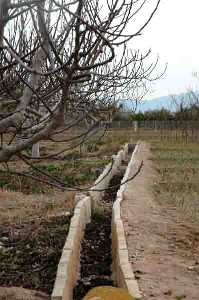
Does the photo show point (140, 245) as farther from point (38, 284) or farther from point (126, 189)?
point (126, 189)

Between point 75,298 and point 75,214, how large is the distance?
237cm

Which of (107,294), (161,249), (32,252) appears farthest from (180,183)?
(107,294)

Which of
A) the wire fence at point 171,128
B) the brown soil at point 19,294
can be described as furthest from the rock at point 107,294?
the wire fence at point 171,128

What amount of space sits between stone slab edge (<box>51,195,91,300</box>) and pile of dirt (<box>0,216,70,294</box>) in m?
0.20

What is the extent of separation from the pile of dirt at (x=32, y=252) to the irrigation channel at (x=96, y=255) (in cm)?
34

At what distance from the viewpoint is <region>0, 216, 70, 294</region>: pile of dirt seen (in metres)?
5.77

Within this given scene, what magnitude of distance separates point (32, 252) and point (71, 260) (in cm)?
98

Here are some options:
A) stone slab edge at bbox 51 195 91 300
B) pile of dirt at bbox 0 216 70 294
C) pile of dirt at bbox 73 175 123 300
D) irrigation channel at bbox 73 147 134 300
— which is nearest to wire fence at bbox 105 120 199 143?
irrigation channel at bbox 73 147 134 300

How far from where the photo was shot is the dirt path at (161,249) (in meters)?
5.28

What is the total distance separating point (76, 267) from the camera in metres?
6.41

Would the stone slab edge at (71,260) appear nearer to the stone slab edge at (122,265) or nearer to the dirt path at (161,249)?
the stone slab edge at (122,265)

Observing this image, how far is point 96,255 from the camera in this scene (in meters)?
7.38

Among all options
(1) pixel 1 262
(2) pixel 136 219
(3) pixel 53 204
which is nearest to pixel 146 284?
(1) pixel 1 262

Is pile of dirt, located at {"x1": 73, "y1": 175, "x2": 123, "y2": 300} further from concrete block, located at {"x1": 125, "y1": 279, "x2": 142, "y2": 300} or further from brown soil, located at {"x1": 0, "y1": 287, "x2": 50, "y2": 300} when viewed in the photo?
concrete block, located at {"x1": 125, "y1": 279, "x2": 142, "y2": 300}
